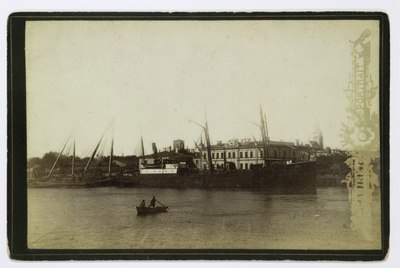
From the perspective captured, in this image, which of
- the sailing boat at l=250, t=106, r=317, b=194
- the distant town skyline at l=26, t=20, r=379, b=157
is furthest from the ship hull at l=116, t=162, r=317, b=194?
the distant town skyline at l=26, t=20, r=379, b=157

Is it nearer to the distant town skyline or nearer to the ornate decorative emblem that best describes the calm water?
the ornate decorative emblem

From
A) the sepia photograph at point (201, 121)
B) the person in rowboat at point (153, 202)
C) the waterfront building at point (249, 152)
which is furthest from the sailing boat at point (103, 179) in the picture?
the waterfront building at point (249, 152)

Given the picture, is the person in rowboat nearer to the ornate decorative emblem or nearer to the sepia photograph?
the sepia photograph

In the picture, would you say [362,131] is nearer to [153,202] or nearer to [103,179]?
[153,202]

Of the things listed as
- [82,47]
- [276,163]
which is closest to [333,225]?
[276,163]

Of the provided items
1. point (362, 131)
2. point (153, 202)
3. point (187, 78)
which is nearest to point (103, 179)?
point (153, 202)

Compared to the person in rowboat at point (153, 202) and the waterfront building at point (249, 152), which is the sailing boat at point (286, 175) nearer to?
the waterfront building at point (249, 152)

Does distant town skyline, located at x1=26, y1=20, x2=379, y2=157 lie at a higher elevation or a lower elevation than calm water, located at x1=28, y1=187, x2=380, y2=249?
higher

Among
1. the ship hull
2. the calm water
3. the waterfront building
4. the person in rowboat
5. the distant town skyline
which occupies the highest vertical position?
the distant town skyline
